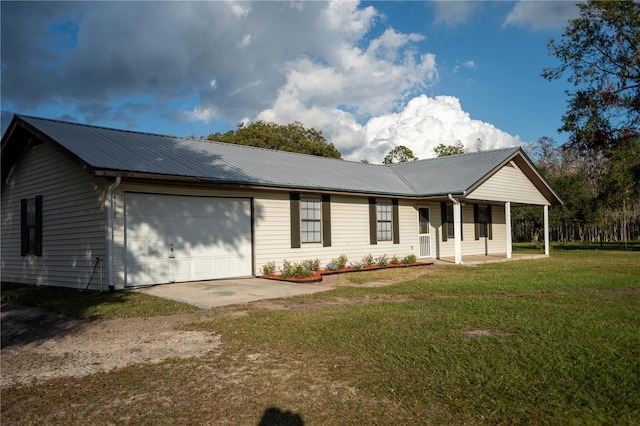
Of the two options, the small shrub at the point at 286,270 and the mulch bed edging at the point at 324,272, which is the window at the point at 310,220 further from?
the small shrub at the point at 286,270

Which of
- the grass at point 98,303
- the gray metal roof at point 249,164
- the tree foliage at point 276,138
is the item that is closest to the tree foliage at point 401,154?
the tree foliage at point 276,138

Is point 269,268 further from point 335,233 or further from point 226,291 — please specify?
point 226,291

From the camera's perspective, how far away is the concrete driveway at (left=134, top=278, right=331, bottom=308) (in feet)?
33.6

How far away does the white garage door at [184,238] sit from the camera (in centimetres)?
1195

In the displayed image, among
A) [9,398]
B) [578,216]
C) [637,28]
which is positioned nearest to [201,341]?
[9,398]

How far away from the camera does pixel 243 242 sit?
14.3 m

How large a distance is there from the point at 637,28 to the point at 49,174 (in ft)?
85.8

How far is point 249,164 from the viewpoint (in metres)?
16.2

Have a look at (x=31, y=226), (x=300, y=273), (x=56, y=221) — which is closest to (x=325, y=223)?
(x=300, y=273)

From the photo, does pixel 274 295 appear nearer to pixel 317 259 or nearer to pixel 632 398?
pixel 317 259

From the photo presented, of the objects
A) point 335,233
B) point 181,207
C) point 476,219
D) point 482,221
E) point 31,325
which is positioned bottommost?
point 31,325

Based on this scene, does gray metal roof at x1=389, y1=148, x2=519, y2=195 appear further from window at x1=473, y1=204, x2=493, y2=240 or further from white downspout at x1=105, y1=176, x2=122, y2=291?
white downspout at x1=105, y1=176, x2=122, y2=291

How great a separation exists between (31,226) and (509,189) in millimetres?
18160

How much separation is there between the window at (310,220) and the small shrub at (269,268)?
1.56 m
